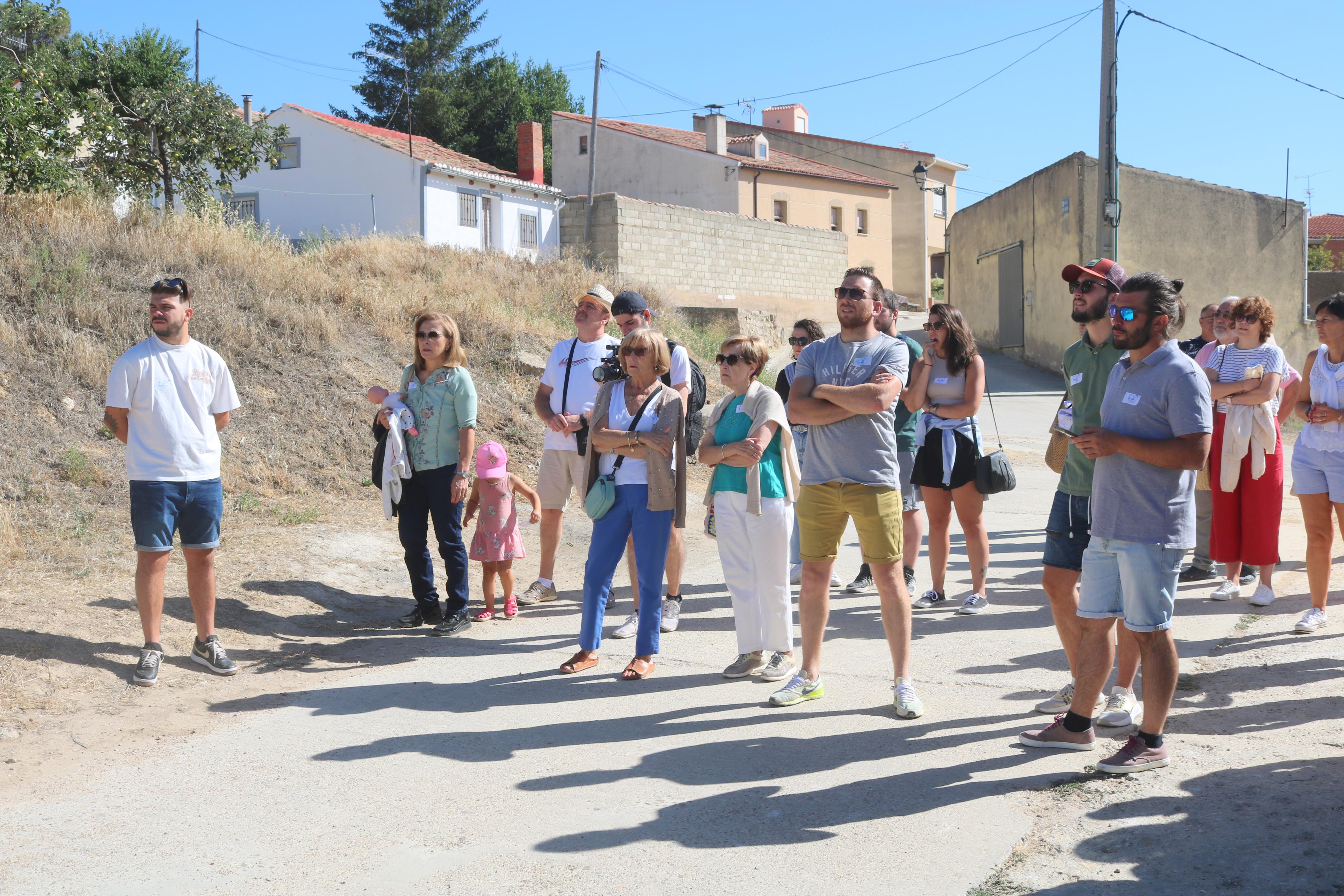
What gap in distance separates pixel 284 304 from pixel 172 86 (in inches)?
457

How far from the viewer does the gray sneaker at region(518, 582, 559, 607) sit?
753 cm

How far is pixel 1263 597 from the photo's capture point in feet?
22.7

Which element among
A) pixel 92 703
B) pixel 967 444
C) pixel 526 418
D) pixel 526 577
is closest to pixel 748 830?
pixel 92 703

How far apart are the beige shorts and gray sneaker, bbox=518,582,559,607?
646mm

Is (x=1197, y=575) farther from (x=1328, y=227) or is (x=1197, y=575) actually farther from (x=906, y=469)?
(x=1328, y=227)

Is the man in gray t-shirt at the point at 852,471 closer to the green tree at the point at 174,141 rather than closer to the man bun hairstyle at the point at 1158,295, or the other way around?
the man bun hairstyle at the point at 1158,295

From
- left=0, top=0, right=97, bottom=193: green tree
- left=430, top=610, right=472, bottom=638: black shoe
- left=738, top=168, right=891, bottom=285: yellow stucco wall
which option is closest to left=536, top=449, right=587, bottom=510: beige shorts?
left=430, top=610, right=472, bottom=638: black shoe

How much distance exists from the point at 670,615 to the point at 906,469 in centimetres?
189

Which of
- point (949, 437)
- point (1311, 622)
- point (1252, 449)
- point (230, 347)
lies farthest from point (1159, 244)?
point (1311, 622)

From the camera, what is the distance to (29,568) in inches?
275

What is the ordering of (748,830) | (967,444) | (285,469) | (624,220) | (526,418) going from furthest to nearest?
(624,220), (526,418), (285,469), (967,444), (748,830)

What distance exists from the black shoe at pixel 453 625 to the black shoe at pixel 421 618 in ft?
0.28

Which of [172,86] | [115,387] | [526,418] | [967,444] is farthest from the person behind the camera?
[172,86]

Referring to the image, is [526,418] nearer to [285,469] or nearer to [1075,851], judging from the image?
[285,469]
